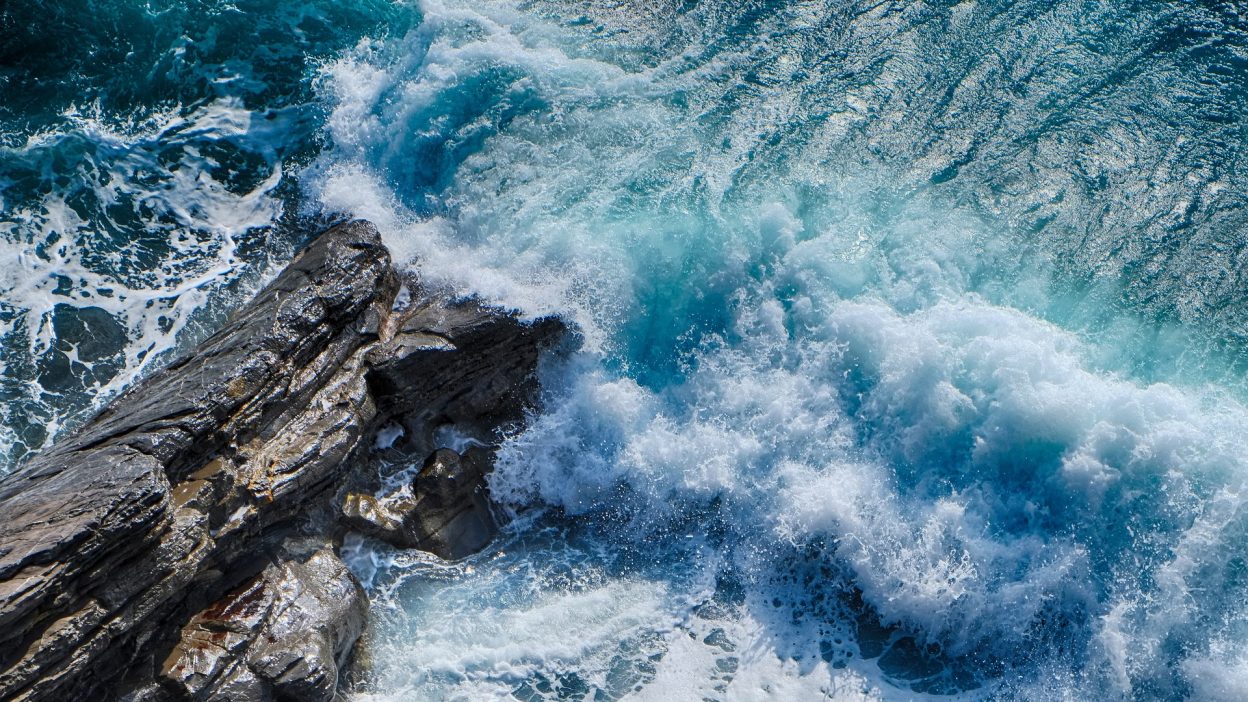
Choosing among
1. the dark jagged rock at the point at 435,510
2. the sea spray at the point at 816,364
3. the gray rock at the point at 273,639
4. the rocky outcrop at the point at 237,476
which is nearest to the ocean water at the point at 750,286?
the sea spray at the point at 816,364

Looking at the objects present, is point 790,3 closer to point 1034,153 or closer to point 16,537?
point 1034,153

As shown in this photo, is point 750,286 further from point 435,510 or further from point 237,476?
point 237,476

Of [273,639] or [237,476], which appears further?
[237,476]

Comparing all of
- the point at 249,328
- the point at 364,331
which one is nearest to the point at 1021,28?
the point at 364,331

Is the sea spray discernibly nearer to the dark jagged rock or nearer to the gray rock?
the dark jagged rock

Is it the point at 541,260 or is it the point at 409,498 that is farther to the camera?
the point at 541,260

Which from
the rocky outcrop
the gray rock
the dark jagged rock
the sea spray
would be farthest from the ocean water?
the rocky outcrop

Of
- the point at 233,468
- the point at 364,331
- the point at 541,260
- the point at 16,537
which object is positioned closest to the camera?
the point at 16,537

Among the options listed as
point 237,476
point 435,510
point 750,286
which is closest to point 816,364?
point 750,286
